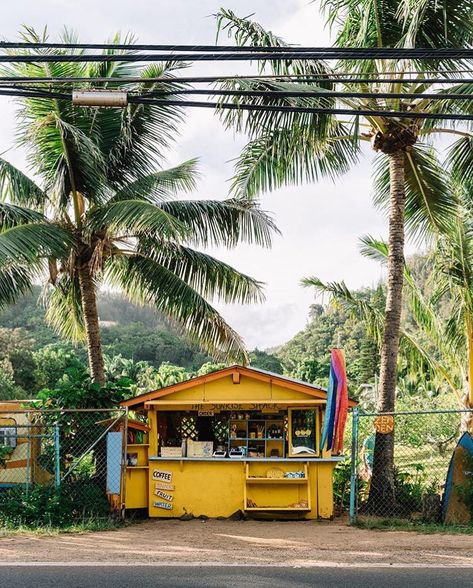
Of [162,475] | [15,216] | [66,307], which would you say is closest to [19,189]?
[15,216]

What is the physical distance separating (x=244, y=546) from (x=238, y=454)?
11.5 feet

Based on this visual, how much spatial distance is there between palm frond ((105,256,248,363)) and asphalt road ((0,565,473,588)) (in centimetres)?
830

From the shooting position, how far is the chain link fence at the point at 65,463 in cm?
1268

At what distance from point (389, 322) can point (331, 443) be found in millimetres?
2622

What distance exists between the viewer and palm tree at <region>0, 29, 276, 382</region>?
15273 mm

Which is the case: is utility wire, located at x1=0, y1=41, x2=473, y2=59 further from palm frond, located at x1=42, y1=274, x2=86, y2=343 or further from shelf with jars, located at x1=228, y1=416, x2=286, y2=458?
palm frond, located at x1=42, y1=274, x2=86, y2=343

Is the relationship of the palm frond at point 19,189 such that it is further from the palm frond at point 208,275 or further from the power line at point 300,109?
the power line at point 300,109

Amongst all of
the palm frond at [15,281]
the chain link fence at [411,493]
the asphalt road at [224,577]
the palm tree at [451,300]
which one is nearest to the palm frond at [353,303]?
the palm tree at [451,300]

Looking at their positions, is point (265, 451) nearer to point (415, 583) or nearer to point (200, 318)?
point (200, 318)

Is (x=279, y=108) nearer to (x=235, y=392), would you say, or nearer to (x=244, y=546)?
(x=244, y=546)

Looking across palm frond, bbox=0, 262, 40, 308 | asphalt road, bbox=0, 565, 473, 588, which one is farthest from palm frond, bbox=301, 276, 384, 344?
asphalt road, bbox=0, 565, 473, 588

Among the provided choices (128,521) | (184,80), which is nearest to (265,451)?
(128,521)

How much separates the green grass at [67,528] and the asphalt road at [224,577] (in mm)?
2866

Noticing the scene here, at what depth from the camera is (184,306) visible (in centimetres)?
1673
